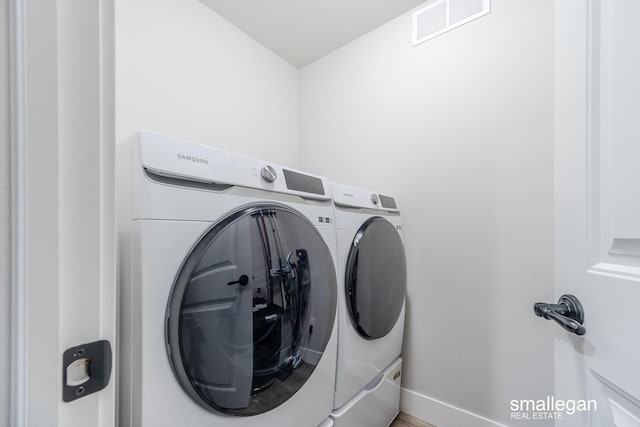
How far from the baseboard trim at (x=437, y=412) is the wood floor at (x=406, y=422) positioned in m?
0.02

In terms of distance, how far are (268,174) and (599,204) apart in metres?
0.78

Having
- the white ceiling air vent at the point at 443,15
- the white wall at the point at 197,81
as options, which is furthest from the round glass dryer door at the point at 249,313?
the white ceiling air vent at the point at 443,15

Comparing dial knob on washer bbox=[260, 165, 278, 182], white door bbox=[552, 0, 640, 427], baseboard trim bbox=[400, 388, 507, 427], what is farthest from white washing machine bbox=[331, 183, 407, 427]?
white door bbox=[552, 0, 640, 427]

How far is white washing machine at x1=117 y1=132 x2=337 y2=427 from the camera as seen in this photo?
583mm

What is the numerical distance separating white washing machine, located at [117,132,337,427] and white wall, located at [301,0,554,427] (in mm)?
899

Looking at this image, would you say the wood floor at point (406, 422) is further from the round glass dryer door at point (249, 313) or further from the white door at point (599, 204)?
the white door at point (599, 204)

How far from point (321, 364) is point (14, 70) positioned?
0.99 meters

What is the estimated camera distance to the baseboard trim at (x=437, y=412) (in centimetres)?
134

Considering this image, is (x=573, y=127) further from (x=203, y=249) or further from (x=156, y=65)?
(x=156, y=65)

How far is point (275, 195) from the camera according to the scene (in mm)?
838

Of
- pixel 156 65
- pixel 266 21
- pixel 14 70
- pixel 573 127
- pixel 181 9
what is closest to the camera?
pixel 14 70

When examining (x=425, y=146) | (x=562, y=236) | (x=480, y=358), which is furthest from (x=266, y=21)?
(x=480, y=358)

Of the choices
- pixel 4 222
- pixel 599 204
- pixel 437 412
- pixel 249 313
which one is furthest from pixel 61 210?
pixel 437 412

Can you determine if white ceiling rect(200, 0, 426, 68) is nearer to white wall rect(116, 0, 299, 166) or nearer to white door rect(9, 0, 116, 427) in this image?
white wall rect(116, 0, 299, 166)
